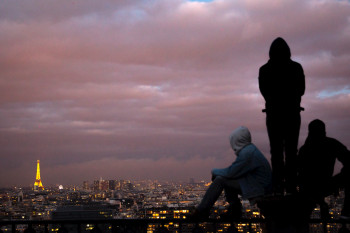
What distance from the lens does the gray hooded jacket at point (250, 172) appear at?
6840mm

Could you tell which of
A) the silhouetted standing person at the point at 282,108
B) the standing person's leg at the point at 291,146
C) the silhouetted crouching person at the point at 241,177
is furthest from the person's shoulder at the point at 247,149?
the standing person's leg at the point at 291,146

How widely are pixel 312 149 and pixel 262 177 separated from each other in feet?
2.49

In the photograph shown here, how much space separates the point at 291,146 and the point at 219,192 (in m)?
1.16

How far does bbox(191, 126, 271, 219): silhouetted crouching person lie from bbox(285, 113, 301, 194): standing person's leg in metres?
0.45

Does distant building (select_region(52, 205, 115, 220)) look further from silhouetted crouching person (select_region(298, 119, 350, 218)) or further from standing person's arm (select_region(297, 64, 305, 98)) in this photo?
standing person's arm (select_region(297, 64, 305, 98))

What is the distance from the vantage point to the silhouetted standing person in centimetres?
655

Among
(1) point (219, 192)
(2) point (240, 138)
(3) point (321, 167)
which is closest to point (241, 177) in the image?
(1) point (219, 192)

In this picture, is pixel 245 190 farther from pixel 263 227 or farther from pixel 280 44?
pixel 280 44

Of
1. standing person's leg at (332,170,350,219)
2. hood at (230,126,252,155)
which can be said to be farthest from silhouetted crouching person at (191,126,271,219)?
standing person's leg at (332,170,350,219)

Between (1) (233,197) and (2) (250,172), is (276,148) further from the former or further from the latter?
(1) (233,197)

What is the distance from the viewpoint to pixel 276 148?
6.62 meters

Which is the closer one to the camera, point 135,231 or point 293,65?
point 293,65

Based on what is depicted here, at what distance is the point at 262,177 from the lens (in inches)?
272

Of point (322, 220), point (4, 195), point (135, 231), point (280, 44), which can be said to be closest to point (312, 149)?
point (322, 220)
